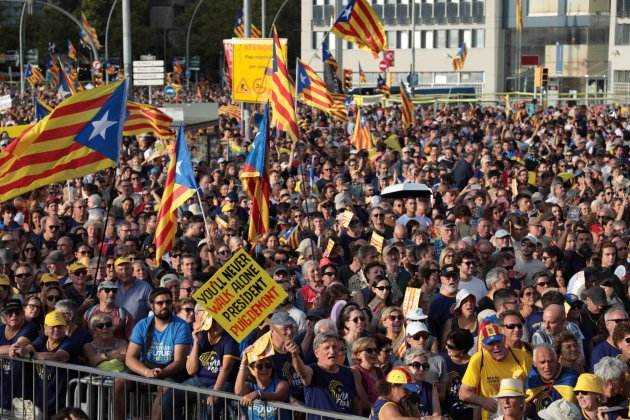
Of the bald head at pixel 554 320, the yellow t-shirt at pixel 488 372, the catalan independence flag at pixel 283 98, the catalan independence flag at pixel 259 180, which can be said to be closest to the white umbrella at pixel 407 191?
the catalan independence flag at pixel 283 98

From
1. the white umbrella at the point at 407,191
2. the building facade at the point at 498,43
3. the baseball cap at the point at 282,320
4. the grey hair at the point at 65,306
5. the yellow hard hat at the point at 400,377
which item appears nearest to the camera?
the yellow hard hat at the point at 400,377

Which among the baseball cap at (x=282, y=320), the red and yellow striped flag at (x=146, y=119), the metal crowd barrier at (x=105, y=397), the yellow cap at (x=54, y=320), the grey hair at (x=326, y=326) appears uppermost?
the red and yellow striped flag at (x=146, y=119)

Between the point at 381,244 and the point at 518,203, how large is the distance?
10.0 ft

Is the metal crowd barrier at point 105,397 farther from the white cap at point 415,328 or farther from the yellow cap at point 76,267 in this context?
the yellow cap at point 76,267

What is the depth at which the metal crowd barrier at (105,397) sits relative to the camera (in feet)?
28.8

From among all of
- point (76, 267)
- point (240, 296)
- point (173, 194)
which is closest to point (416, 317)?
point (240, 296)

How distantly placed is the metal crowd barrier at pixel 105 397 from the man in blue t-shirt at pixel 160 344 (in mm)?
135

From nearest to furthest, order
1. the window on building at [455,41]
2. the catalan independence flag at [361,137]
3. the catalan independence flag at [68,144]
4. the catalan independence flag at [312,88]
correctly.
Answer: the catalan independence flag at [68,144], the catalan independence flag at [312,88], the catalan independence flag at [361,137], the window on building at [455,41]

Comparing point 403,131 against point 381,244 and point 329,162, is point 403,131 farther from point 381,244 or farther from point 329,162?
point 381,244

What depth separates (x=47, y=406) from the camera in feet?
32.1

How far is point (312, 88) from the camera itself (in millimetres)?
25047

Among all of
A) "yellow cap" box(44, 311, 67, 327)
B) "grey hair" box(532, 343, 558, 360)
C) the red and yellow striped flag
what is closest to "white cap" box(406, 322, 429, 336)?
"grey hair" box(532, 343, 558, 360)

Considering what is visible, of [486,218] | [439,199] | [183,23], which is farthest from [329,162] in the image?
[183,23]

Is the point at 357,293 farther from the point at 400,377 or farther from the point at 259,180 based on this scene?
the point at 400,377
